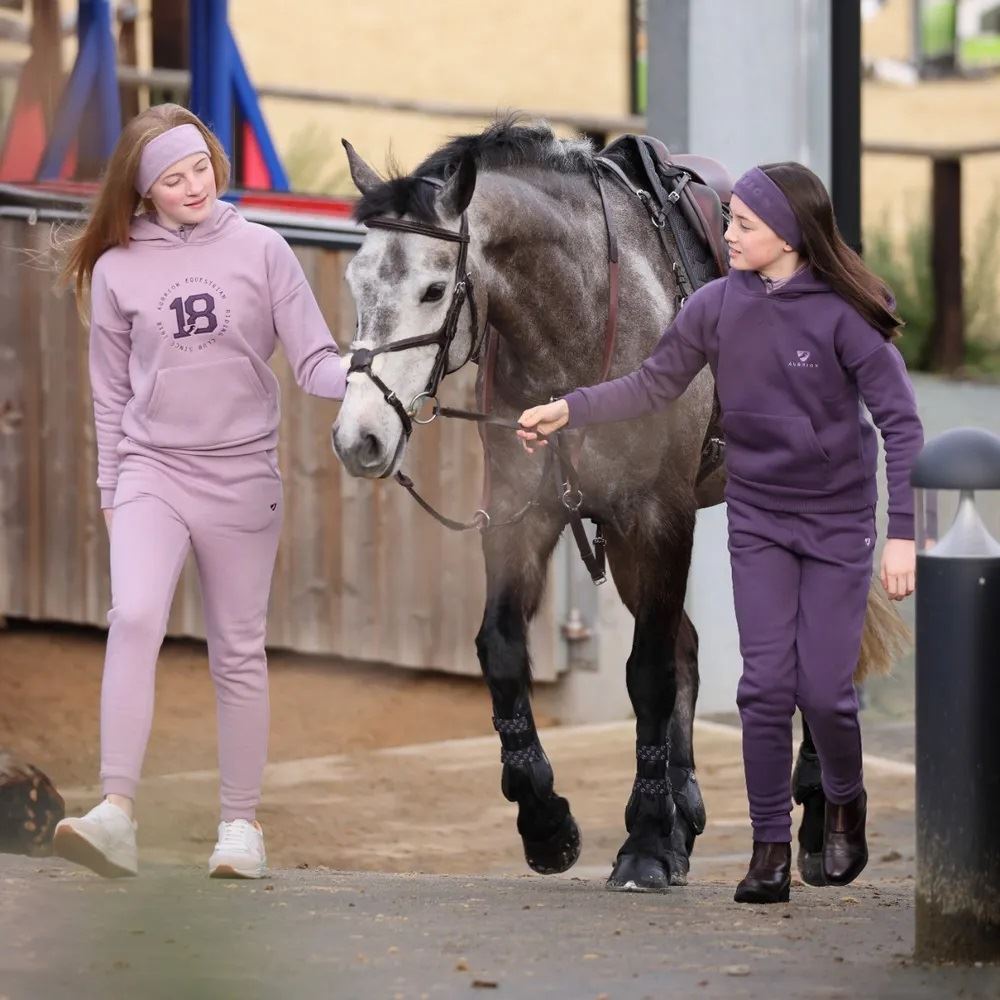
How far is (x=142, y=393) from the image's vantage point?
185 inches

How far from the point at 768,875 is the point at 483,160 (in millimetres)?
1710

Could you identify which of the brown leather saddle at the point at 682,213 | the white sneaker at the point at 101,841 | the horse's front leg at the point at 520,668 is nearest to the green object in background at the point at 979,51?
the brown leather saddle at the point at 682,213

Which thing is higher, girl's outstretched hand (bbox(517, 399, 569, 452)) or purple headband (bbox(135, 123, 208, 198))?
purple headband (bbox(135, 123, 208, 198))

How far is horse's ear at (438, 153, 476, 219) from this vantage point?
15.3ft

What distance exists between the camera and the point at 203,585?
4.86 metres

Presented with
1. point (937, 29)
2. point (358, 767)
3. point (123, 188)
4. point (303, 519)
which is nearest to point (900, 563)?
point (123, 188)

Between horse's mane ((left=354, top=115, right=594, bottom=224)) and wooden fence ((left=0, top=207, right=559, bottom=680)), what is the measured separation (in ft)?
12.0

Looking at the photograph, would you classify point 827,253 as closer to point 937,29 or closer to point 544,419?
point 544,419

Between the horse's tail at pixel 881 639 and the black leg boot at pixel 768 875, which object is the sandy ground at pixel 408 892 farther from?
the horse's tail at pixel 881 639

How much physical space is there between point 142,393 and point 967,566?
181cm

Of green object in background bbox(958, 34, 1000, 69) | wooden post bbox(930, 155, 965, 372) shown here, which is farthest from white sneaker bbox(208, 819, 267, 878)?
green object in background bbox(958, 34, 1000, 69)

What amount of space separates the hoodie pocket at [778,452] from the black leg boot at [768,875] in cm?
77

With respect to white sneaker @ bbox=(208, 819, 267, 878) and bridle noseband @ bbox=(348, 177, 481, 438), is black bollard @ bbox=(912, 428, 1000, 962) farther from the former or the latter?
white sneaker @ bbox=(208, 819, 267, 878)

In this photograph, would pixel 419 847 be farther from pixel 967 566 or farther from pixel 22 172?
pixel 22 172
